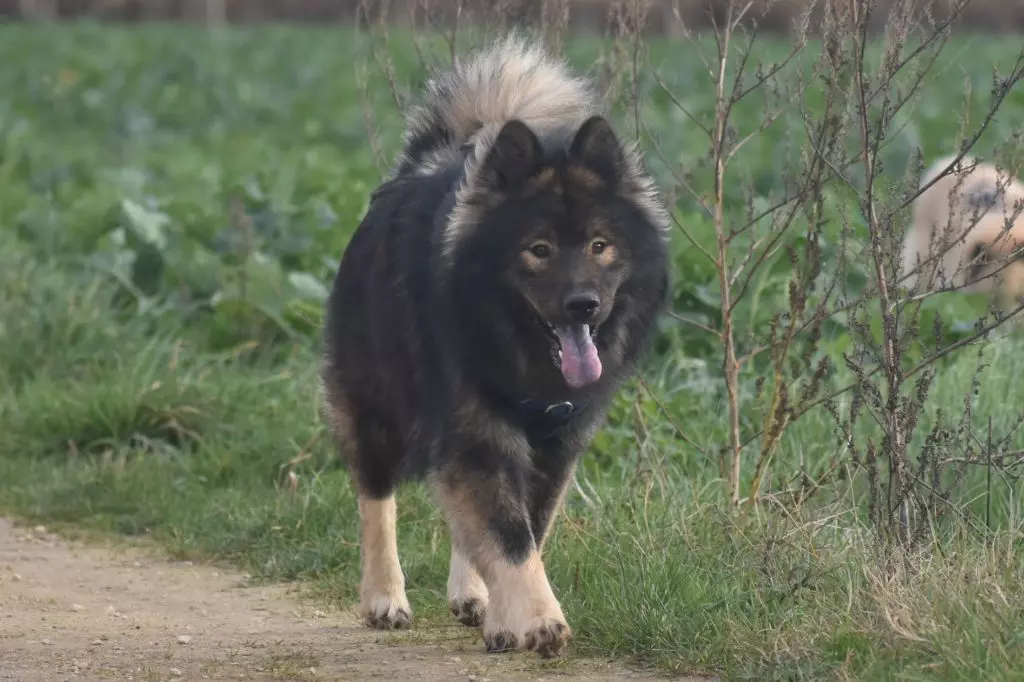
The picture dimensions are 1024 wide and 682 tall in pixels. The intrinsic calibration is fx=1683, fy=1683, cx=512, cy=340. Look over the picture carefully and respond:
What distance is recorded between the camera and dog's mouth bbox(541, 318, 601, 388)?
4.67m

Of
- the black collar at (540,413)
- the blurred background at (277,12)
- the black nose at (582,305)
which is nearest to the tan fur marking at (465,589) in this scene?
the black collar at (540,413)

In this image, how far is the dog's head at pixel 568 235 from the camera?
464 centimetres

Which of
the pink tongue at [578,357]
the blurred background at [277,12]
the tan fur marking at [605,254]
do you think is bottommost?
the blurred background at [277,12]

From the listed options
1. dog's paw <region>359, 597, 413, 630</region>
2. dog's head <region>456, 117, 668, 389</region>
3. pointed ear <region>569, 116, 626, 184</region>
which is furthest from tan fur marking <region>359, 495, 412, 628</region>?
pointed ear <region>569, 116, 626, 184</region>

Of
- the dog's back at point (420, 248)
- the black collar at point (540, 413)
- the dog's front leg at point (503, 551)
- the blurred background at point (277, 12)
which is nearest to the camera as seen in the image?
the dog's front leg at point (503, 551)

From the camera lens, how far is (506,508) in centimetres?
475

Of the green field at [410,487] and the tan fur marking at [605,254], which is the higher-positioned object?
the tan fur marking at [605,254]

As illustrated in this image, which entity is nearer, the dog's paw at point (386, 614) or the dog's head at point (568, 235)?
the dog's head at point (568, 235)

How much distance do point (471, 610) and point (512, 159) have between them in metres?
1.43

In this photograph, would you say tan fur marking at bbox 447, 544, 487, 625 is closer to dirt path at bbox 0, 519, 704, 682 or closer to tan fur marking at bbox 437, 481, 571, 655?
dirt path at bbox 0, 519, 704, 682

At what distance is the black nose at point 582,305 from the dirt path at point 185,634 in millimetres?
981

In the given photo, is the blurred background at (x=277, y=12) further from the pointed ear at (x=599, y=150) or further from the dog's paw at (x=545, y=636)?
the dog's paw at (x=545, y=636)

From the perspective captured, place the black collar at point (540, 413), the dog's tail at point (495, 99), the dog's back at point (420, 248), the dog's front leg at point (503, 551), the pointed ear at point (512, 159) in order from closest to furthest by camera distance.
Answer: the dog's front leg at point (503, 551) → the pointed ear at point (512, 159) → the black collar at point (540, 413) → the dog's back at point (420, 248) → the dog's tail at point (495, 99)

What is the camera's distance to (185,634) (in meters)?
5.20
